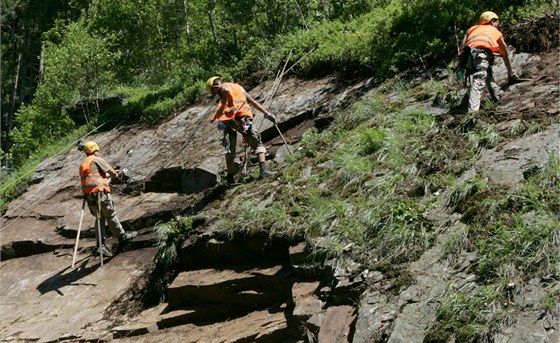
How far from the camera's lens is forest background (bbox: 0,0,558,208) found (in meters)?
12.4

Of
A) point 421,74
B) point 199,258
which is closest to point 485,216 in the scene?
point 199,258

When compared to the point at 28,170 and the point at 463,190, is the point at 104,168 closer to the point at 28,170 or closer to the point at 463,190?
the point at 463,190

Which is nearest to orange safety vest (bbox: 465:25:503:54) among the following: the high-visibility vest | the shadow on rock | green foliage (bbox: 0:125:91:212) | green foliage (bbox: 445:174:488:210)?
green foliage (bbox: 445:174:488:210)

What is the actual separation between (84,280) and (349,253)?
5.15m

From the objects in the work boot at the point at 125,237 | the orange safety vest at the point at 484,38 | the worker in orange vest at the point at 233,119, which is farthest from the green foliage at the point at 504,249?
the work boot at the point at 125,237

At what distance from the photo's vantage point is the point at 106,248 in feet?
36.7

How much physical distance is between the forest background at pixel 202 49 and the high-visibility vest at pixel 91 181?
4708 mm

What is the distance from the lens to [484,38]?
9.22 m

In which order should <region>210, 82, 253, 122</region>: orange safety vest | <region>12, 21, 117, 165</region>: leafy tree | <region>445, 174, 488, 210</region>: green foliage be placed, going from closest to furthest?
1. <region>445, 174, 488, 210</region>: green foliage
2. <region>210, 82, 253, 122</region>: orange safety vest
3. <region>12, 21, 117, 165</region>: leafy tree

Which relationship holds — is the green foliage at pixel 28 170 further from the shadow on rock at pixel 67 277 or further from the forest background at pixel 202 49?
the shadow on rock at pixel 67 277

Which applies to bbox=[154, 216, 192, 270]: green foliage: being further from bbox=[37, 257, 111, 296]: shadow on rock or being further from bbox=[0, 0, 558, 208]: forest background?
bbox=[0, 0, 558, 208]: forest background

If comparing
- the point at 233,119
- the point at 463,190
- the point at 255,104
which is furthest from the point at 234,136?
the point at 463,190

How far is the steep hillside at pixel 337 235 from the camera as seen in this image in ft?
19.9

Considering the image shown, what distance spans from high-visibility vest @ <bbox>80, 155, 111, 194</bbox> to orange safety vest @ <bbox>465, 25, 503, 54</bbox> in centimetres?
623
